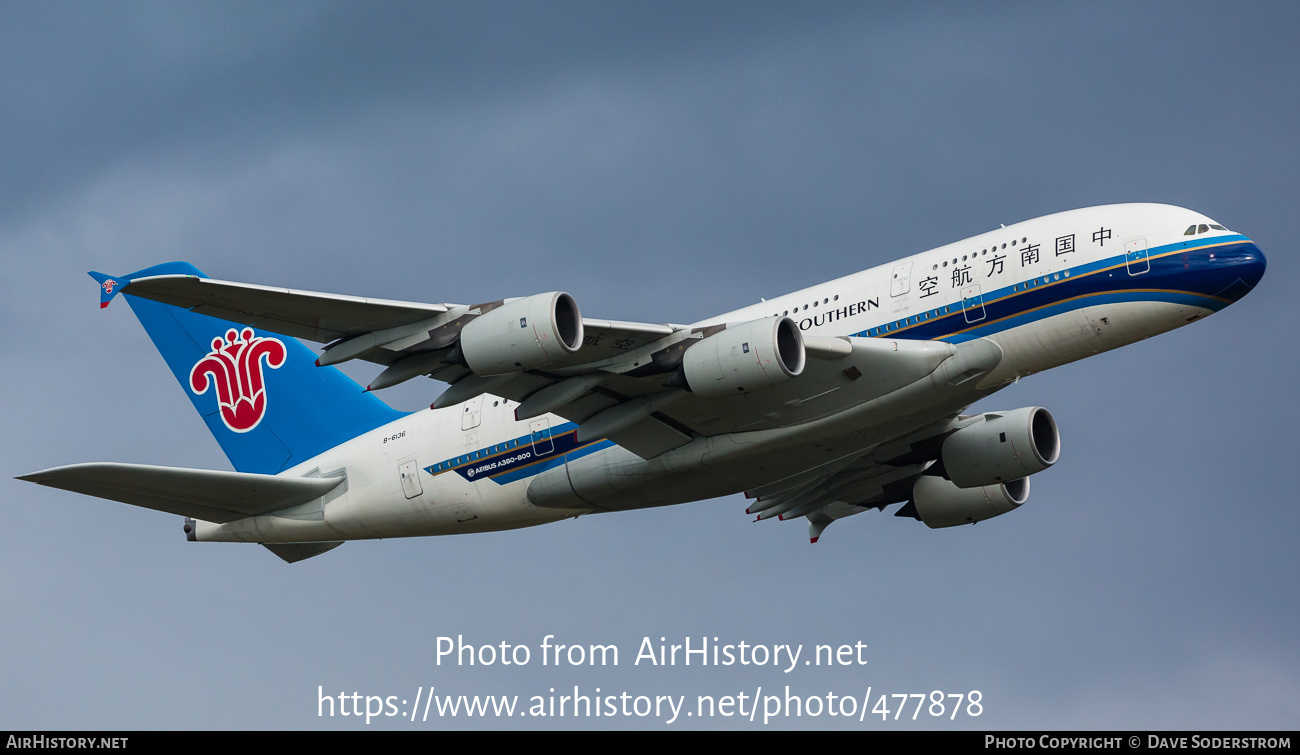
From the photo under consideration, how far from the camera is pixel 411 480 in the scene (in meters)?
33.0

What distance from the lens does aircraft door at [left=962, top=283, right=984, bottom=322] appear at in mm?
28011

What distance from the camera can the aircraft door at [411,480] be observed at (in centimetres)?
3291

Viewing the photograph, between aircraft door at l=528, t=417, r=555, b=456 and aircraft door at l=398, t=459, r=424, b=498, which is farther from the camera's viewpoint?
aircraft door at l=398, t=459, r=424, b=498

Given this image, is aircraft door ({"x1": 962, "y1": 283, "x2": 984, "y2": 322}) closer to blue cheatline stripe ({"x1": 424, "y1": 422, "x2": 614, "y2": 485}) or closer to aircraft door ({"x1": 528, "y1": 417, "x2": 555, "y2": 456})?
blue cheatline stripe ({"x1": 424, "y1": 422, "x2": 614, "y2": 485})

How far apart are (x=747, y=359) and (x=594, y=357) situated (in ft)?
10.5

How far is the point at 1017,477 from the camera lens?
33.4 m

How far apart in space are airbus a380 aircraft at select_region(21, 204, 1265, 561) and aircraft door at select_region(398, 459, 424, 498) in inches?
1.3

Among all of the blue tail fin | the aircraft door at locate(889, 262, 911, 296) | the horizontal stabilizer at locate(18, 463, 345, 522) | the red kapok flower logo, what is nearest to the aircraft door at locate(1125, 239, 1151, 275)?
the aircraft door at locate(889, 262, 911, 296)

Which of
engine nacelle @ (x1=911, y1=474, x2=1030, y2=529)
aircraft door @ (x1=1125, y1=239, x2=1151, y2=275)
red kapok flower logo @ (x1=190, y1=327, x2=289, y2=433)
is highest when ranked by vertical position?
red kapok flower logo @ (x1=190, y1=327, x2=289, y2=433)

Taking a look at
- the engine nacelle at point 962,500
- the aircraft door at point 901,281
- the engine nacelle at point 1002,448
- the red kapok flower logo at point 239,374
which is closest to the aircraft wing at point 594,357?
the aircraft door at point 901,281

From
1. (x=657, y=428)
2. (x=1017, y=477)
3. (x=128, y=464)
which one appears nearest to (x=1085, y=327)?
(x=1017, y=477)

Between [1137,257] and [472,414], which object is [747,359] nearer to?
[1137,257]

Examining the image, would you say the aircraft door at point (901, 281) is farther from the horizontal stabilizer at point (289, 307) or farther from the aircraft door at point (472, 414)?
the aircraft door at point (472, 414)

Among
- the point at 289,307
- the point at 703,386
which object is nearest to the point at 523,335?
the point at 703,386
